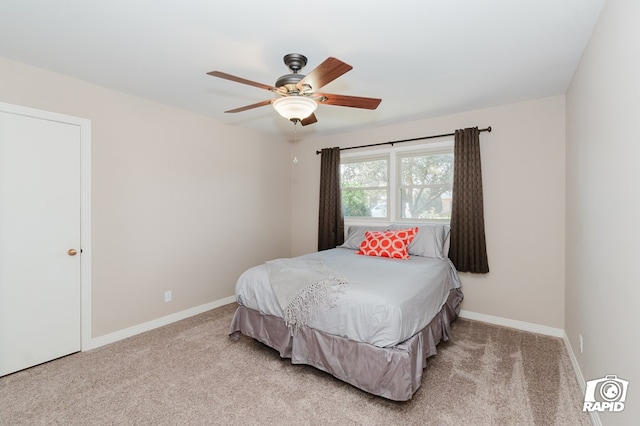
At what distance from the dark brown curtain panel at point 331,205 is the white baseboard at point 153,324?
160cm

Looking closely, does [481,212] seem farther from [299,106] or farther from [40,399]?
[40,399]

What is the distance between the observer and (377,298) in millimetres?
2006

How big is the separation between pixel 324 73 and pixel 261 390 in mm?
2190

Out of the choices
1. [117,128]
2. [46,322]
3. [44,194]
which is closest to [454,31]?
[117,128]

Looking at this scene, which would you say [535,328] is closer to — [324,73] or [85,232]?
[324,73]

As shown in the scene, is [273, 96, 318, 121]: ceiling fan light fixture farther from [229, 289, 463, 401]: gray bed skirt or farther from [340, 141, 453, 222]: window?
[340, 141, 453, 222]: window

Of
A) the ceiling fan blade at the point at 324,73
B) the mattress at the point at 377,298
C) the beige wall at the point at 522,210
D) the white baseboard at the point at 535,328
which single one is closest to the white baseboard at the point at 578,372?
the white baseboard at the point at 535,328

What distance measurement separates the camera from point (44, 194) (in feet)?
8.20

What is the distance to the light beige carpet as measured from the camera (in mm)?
1843

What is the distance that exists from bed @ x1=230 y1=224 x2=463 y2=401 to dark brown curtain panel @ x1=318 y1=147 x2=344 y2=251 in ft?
3.80

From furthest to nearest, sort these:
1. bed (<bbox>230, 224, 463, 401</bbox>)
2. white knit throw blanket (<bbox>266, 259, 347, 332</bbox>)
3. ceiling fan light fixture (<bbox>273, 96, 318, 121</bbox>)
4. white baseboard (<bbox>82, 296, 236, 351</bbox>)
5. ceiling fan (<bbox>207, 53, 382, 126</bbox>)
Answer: white baseboard (<bbox>82, 296, 236, 351</bbox>)
white knit throw blanket (<bbox>266, 259, 347, 332</bbox>)
ceiling fan light fixture (<bbox>273, 96, 318, 121</bbox>)
bed (<bbox>230, 224, 463, 401</bbox>)
ceiling fan (<bbox>207, 53, 382, 126</bbox>)

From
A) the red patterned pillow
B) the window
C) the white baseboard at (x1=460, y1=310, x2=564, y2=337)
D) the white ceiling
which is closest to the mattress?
the red patterned pillow

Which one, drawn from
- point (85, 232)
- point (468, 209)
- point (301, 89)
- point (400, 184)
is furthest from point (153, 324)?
point (468, 209)

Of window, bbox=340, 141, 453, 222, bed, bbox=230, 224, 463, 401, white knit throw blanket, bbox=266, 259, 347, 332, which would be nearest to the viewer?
bed, bbox=230, 224, 463, 401
